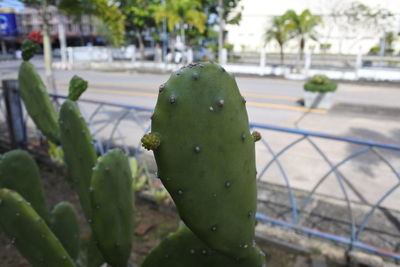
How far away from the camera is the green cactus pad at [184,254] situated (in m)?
1.76

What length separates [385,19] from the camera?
24250 mm

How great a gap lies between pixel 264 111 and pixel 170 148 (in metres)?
9.18

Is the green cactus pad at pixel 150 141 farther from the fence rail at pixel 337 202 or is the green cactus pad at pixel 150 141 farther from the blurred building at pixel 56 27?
the blurred building at pixel 56 27

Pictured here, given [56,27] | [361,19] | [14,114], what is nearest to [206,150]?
[14,114]

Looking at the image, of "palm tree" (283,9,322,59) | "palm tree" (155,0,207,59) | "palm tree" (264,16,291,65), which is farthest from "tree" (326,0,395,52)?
"palm tree" (155,0,207,59)

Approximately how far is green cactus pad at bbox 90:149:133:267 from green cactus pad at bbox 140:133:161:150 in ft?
3.00

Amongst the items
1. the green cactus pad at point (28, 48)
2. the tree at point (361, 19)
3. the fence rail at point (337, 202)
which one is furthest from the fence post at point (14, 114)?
the tree at point (361, 19)

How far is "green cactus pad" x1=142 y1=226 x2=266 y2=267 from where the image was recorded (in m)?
1.76

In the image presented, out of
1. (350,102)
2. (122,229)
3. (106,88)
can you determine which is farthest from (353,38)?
(122,229)

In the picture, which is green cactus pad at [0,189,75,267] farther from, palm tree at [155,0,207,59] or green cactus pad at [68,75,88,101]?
palm tree at [155,0,207,59]

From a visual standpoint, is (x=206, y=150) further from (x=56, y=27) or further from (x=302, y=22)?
(x=56, y=27)

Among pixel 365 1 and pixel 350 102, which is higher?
pixel 365 1

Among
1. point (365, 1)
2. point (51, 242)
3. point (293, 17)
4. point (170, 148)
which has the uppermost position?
point (365, 1)

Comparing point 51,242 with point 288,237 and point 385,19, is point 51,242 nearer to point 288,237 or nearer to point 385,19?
point 288,237
